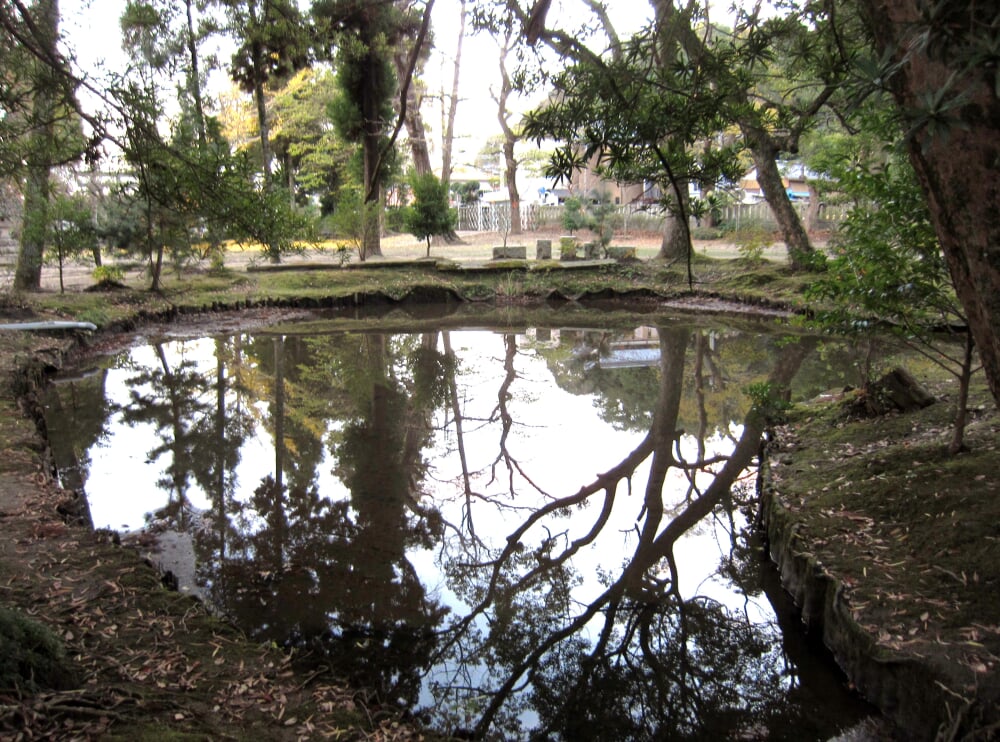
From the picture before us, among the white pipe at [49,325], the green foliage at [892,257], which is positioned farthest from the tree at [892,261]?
the white pipe at [49,325]

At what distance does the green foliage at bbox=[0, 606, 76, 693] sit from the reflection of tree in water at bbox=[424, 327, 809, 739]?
182cm

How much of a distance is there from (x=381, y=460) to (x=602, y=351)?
6472mm

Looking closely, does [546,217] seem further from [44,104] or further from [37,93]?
[37,93]

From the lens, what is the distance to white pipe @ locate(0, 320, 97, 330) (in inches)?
462

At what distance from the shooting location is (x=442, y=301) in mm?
18719

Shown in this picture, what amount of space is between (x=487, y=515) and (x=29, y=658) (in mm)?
4006

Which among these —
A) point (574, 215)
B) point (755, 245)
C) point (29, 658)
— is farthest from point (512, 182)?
point (29, 658)

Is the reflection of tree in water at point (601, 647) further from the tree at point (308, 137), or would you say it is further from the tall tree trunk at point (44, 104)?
the tree at point (308, 137)

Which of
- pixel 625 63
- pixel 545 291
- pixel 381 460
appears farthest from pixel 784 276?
pixel 625 63

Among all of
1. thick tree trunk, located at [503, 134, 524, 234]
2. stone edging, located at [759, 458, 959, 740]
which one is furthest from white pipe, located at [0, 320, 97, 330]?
thick tree trunk, located at [503, 134, 524, 234]

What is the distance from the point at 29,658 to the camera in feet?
9.25

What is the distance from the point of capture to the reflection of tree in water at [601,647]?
13.1 feet

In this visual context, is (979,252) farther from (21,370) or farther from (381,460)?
(21,370)

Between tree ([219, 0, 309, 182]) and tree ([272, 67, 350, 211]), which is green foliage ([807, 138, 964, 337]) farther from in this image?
tree ([272, 67, 350, 211])
